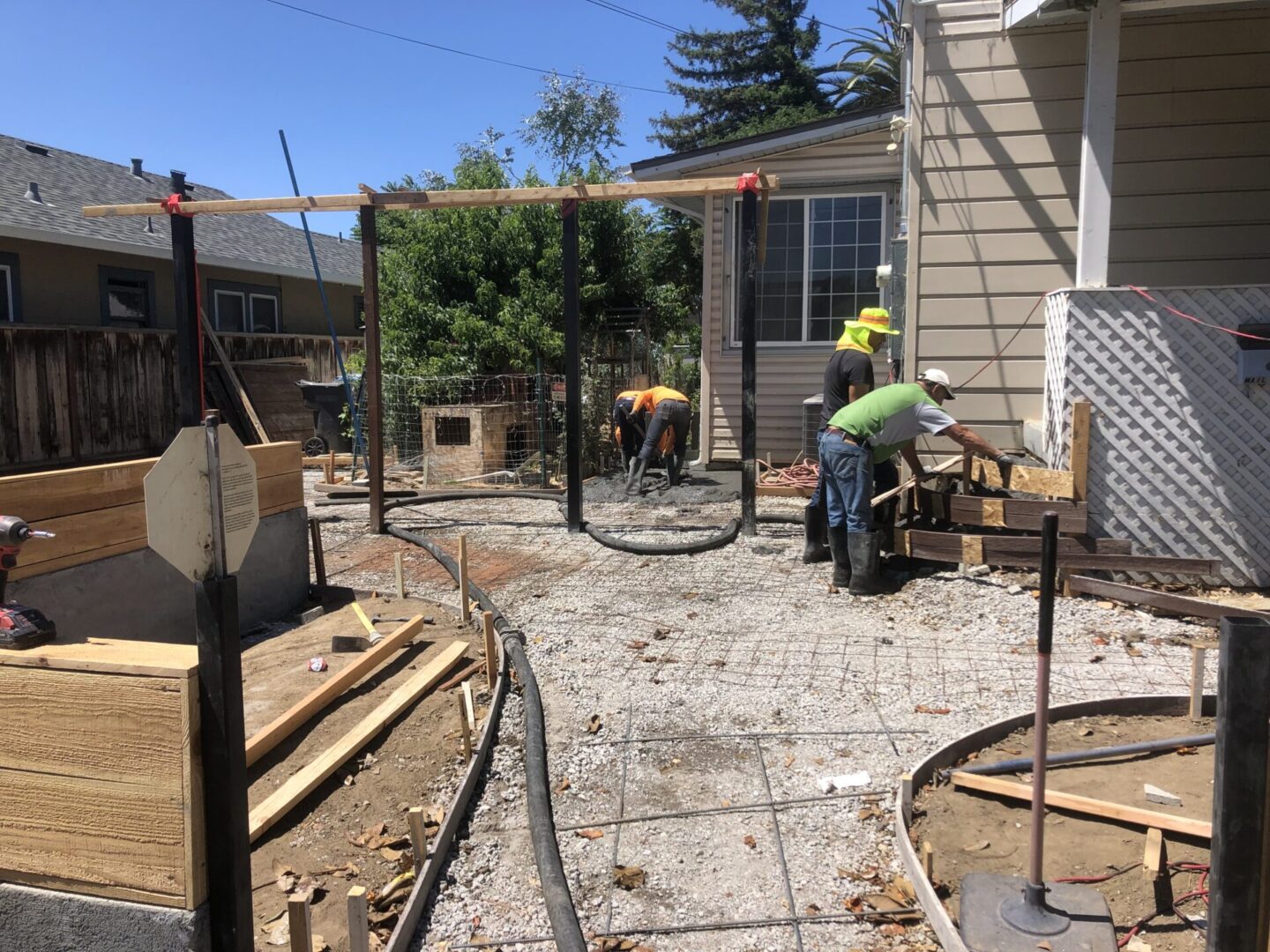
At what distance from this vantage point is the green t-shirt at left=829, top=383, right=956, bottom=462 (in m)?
6.58

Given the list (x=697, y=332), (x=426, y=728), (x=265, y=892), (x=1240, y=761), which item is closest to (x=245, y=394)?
(x=697, y=332)

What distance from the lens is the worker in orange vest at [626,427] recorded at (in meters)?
11.2

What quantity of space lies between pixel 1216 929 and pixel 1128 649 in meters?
3.59

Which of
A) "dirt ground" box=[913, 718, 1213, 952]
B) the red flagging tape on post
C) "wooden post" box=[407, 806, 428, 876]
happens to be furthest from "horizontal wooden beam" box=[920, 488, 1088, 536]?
the red flagging tape on post

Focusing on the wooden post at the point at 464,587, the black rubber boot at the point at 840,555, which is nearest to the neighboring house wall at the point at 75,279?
the wooden post at the point at 464,587

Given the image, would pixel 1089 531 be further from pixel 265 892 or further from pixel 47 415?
pixel 47 415

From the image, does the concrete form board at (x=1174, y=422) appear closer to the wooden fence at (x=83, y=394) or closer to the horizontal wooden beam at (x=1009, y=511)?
the horizontal wooden beam at (x=1009, y=511)

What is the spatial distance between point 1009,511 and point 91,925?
572 cm

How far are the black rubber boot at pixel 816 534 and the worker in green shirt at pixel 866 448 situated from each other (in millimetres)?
659

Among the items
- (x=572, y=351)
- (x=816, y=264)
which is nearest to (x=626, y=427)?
(x=572, y=351)

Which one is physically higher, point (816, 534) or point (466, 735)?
point (816, 534)

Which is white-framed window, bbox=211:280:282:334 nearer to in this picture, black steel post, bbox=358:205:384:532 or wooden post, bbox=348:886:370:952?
black steel post, bbox=358:205:384:532

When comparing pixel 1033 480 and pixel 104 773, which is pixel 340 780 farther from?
pixel 1033 480

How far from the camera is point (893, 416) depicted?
6.62 m
